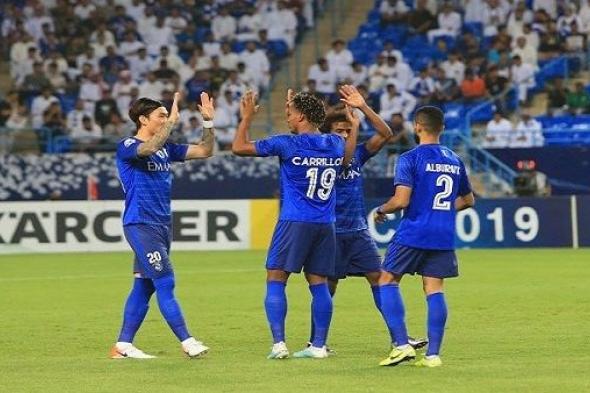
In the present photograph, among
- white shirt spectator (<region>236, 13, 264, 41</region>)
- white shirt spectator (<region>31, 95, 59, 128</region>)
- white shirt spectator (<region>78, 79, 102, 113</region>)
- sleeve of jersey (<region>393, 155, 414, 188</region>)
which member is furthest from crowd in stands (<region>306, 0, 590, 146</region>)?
sleeve of jersey (<region>393, 155, 414, 188</region>)

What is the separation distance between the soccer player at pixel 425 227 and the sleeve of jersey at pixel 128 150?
6.52 feet

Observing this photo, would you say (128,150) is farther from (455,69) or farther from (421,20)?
(421,20)

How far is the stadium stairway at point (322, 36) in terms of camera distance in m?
34.2

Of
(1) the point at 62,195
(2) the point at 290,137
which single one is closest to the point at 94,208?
(1) the point at 62,195

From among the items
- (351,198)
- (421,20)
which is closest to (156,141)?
(351,198)

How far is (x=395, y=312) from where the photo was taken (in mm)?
10844

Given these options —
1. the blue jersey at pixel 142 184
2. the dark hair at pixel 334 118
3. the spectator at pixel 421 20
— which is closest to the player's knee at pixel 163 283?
the blue jersey at pixel 142 184

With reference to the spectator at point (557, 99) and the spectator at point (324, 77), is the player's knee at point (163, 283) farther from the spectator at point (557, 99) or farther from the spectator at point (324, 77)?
the spectator at point (324, 77)

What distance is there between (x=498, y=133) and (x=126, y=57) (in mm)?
9111

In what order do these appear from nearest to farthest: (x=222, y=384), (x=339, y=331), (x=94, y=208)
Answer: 1. (x=222, y=384)
2. (x=339, y=331)
3. (x=94, y=208)

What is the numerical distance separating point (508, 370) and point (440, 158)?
158 centimetres

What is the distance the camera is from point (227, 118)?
103ft

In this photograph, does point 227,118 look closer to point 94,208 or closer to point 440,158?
point 94,208

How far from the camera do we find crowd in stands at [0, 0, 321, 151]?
31.0 metres
